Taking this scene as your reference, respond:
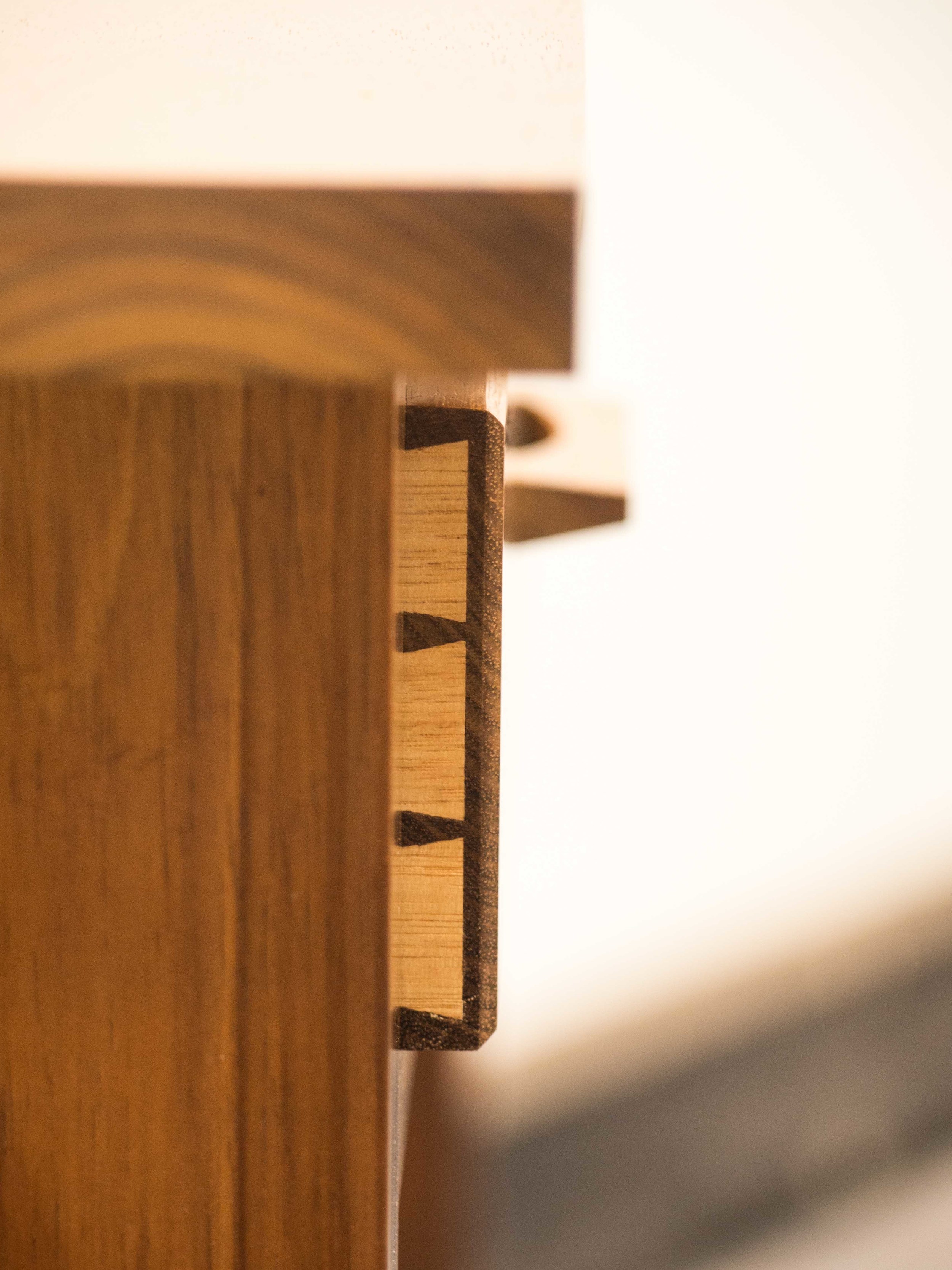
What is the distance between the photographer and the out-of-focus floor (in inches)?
27.6

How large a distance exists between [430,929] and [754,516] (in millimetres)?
474

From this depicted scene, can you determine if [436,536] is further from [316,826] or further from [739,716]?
[739,716]

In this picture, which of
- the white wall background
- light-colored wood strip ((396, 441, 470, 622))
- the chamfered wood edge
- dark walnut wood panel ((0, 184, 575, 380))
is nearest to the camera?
dark walnut wood panel ((0, 184, 575, 380))

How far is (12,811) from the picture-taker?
0.54 feet

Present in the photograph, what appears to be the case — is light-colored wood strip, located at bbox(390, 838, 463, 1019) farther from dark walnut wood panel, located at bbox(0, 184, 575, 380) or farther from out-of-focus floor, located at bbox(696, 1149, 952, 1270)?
out-of-focus floor, located at bbox(696, 1149, 952, 1270)

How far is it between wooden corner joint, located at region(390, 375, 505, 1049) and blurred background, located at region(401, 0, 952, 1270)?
291mm

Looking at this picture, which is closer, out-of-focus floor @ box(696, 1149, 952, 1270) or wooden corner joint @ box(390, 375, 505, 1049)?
wooden corner joint @ box(390, 375, 505, 1049)

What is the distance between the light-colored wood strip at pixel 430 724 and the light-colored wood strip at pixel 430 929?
0.05 feet

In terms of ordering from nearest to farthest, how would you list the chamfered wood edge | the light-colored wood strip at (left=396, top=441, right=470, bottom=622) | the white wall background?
the light-colored wood strip at (left=396, top=441, right=470, bottom=622) < the chamfered wood edge < the white wall background

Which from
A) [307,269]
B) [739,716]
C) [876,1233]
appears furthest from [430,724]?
[876,1233]

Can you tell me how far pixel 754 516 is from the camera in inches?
24.9

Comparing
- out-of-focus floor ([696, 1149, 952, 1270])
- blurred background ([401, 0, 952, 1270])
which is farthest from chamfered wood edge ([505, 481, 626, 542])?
out-of-focus floor ([696, 1149, 952, 1270])

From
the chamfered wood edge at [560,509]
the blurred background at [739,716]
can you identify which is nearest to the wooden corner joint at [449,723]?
the chamfered wood edge at [560,509]

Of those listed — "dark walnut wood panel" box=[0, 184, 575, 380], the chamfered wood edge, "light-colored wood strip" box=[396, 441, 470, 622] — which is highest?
the chamfered wood edge
